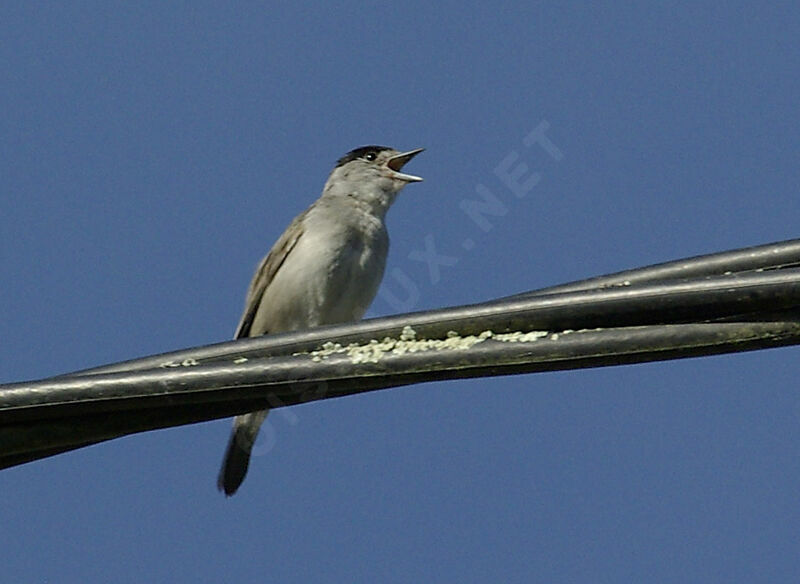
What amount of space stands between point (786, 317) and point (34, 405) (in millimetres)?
1683

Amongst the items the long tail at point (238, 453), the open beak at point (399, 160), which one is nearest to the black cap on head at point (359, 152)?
the open beak at point (399, 160)

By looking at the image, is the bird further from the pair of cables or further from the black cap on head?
the pair of cables

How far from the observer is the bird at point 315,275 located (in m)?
7.09

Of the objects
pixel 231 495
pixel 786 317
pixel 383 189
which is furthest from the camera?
pixel 383 189

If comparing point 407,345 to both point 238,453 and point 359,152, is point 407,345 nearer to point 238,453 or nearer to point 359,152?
point 238,453

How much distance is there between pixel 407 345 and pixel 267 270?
4.52 m

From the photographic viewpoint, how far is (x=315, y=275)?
23.3ft

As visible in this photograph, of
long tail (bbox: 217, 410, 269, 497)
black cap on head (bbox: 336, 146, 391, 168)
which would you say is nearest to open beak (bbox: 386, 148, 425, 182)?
black cap on head (bbox: 336, 146, 391, 168)

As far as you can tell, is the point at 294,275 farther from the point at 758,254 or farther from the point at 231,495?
the point at 758,254

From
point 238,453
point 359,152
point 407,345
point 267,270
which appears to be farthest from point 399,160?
point 407,345

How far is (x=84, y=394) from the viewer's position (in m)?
3.03

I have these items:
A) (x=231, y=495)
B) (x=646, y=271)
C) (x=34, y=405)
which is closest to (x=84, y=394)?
(x=34, y=405)

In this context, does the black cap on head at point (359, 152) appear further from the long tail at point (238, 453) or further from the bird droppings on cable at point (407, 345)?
the bird droppings on cable at point (407, 345)

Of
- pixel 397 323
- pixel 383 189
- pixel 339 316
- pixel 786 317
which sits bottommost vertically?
pixel 786 317
